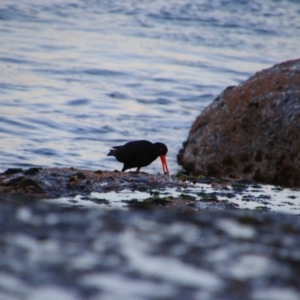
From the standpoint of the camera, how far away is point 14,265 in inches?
155

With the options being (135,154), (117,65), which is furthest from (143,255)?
(117,65)

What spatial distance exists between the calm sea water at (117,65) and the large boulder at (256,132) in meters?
1.22

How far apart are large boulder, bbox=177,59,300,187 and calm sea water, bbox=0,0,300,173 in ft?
4.02

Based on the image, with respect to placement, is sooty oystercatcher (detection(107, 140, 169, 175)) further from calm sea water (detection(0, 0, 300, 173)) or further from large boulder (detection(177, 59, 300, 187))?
calm sea water (detection(0, 0, 300, 173))

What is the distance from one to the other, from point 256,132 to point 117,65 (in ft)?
25.3

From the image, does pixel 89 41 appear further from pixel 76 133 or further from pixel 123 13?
pixel 76 133

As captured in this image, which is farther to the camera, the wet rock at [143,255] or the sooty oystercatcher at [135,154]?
the sooty oystercatcher at [135,154]

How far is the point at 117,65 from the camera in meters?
16.2

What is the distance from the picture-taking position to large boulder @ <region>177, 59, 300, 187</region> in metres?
8.60

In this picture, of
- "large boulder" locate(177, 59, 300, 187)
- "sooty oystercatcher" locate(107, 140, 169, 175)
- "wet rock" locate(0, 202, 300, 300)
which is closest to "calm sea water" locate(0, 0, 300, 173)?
"sooty oystercatcher" locate(107, 140, 169, 175)

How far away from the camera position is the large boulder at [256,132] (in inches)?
339

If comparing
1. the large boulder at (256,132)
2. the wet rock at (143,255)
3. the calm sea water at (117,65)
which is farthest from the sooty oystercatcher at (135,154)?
the wet rock at (143,255)

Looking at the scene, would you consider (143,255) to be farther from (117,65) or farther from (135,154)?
(117,65)

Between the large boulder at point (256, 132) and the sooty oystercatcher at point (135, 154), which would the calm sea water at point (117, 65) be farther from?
the large boulder at point (256, 132)
